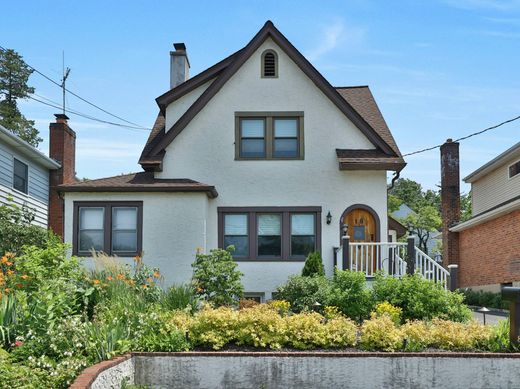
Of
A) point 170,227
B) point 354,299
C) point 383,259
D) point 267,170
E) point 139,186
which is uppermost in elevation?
point 267,170

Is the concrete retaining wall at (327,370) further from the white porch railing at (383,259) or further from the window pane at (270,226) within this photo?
the window pane at (270,226)

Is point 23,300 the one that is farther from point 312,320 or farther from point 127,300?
point 312,320

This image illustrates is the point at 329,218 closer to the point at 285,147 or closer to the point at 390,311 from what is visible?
the point at 285,147

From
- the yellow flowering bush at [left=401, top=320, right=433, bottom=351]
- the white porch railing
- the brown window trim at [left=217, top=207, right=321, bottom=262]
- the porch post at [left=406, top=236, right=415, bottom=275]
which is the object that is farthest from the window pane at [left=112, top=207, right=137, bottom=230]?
the yellow flowering bush at [left=401, top=320, right=433, bottom=351]

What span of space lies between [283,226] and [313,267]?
1988mm

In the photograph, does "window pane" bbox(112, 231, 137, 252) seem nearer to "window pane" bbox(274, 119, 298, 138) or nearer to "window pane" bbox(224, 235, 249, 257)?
"window pane" bbox(224, 235, 249, 257)

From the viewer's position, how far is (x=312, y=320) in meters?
11.5

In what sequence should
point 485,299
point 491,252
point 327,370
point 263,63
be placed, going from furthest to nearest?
1. point 491,252
2. point 485,299
3. point 263,63
4. point 327,370

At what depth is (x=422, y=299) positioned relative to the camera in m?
14.0

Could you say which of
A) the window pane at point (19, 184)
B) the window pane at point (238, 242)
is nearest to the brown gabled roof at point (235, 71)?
the window pane at point (238, 242)

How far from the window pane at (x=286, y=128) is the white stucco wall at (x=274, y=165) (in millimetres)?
334

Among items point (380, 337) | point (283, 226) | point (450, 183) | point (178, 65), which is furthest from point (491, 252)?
point (380, 337)

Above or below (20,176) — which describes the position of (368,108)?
above

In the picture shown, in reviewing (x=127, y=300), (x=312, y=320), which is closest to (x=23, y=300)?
(x=127, y=300)
